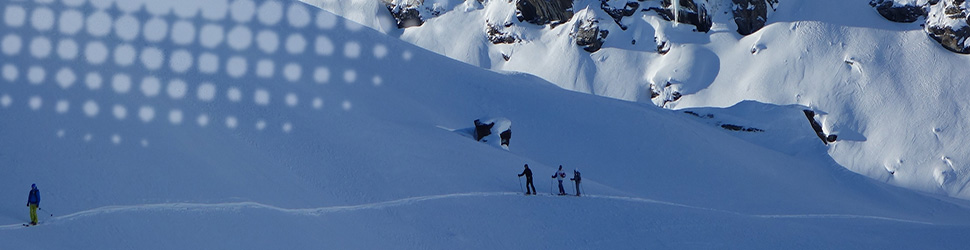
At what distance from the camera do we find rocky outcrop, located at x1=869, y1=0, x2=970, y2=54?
52844 millimetres

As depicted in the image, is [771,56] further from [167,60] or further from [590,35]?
[167,60]

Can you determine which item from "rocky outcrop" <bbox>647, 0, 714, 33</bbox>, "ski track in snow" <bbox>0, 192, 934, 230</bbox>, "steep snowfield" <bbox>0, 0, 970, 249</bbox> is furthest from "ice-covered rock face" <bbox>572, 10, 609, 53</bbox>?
"ski track in snow" <bbox>0, 192, 934, 230</bbox>

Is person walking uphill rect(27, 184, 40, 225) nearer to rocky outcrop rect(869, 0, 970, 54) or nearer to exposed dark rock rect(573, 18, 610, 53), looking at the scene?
exposed dark rock rect(573, 18, 610, 53)

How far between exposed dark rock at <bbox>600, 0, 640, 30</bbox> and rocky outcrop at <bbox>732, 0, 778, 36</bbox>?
6736 millimetres

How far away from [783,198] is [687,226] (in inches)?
367

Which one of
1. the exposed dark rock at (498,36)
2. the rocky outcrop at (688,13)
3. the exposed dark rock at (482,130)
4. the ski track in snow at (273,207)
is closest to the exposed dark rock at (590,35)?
the rocky outcrop at (688,13)

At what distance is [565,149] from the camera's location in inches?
1328

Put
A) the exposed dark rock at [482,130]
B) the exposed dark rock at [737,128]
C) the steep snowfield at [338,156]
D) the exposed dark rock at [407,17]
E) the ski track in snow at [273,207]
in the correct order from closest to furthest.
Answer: the ski track in snow at [273,207] → the steep snowfield at [338,156] → the exposed dark rock at [482,130] → the exposed dark rock at [737,128] → the exposed dark rock at [407,17]

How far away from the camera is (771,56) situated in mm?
56719

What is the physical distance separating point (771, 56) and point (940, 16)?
371 inches

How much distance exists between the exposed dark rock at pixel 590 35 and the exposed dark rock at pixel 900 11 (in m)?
17.0

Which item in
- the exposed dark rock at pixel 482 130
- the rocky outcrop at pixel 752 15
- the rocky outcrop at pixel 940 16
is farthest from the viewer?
the rocky outcrop at pixel 752 15

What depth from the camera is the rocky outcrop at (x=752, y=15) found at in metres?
60.9

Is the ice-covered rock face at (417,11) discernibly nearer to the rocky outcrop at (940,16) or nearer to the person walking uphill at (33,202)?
the rocky outcrop at (940,16)
